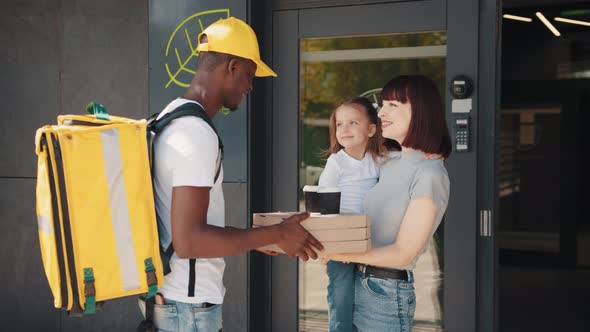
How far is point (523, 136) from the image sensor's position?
1005 cm

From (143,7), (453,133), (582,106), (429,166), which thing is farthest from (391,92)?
(582,106)

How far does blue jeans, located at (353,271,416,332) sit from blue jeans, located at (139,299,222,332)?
651 millimetres

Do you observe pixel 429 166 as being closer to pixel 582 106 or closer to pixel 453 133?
pixel 453 133

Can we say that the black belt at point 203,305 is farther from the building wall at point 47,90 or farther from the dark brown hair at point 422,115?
the building wall at point 47,90

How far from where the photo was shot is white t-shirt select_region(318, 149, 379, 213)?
322 cm

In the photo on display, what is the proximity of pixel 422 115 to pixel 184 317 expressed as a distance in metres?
1.16

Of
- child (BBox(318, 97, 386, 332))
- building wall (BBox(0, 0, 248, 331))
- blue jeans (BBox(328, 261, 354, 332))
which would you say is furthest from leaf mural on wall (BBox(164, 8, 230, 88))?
blue jeans (BBox(328, 261, 354, 332))

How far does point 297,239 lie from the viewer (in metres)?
2.38

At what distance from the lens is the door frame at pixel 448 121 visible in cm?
412

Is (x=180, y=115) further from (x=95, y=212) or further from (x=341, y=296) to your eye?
(x=341, y=296)

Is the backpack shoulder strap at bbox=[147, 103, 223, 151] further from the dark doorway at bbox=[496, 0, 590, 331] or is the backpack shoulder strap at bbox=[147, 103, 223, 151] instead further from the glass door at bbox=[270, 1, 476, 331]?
the dark doorway at bbox=[496, 0, 590, 331]

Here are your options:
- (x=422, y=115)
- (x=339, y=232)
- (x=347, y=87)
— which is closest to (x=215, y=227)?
(x=339, y=232)

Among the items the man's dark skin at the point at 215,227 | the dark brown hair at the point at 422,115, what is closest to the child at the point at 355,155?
the dark brown hair at the point at 422,115

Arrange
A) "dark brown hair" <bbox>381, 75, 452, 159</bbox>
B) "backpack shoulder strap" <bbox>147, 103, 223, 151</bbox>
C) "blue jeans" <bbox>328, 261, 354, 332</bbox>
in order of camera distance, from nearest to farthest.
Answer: "backpack shoulder strap" <bbox>147, 103, 223, 151</bbox>
"dark brown hair" <bbox>381, 75, 452, 159</bbox>
"blue jeans" <bbox>328, 261, 354, 332</bbox>
